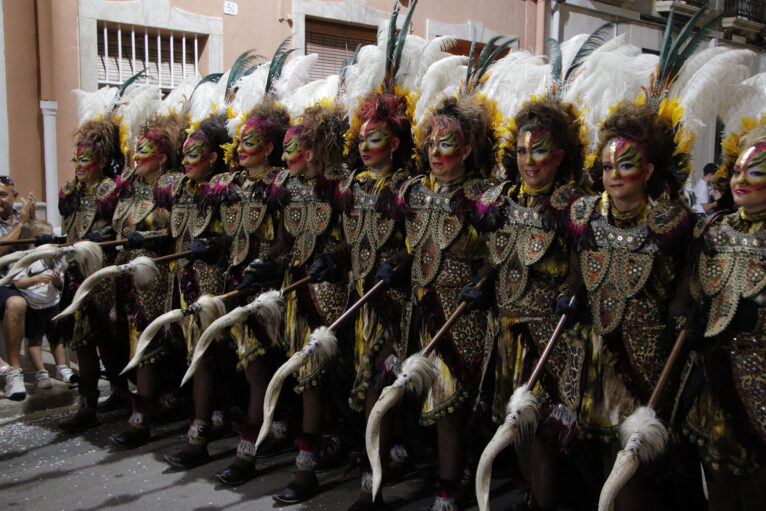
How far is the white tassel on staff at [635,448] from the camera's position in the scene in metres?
2.29

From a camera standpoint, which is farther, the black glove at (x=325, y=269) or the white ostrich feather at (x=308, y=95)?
the white ostrich feather at (x=308, y=95)

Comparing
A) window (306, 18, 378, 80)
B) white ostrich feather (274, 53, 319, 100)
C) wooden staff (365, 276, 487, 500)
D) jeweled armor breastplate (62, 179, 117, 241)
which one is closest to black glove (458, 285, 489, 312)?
wooden staff (365, 276, 487, 500)

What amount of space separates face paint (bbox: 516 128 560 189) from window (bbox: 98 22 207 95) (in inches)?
257

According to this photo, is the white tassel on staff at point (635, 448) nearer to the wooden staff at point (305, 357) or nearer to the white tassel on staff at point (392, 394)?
the white tassel on staff at point (392, 394)

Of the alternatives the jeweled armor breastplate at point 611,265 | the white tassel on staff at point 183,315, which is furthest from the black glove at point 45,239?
the jeweled armor breastplate at point 611,265

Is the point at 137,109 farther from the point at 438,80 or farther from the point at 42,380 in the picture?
the point at 438,80

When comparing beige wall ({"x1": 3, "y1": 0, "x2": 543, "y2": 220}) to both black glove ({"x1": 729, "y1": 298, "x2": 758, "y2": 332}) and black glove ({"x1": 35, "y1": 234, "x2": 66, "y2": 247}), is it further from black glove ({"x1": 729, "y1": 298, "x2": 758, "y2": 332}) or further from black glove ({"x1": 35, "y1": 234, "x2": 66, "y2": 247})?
black glove ({"x1": 729, "y1": 298, "x2": 758, "y2": 332})

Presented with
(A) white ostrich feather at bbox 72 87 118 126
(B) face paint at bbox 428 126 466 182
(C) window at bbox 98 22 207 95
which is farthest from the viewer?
(C) window at bbox 98 22 207 95

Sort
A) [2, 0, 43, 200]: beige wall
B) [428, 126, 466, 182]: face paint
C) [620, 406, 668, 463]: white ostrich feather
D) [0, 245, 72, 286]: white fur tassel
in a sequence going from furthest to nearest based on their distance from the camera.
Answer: [2, 0, 43, 200]: beige wall < [0, 245, 72, 286]: white fur tassel < [428, 126, 466, 182]: face paint < [620, 406, 668, 463]: white ostrich feather

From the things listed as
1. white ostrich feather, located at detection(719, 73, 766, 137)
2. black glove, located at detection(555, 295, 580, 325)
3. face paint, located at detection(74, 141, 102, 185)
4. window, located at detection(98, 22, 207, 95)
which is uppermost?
window, located at detection(98, 22, 207, 95)

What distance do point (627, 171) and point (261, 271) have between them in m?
2.21

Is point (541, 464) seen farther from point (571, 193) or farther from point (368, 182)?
point (368, 182)

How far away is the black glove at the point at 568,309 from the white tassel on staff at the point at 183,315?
2003 millimetres

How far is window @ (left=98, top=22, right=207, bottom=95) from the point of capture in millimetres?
8688
